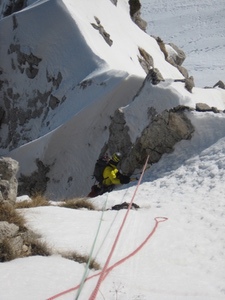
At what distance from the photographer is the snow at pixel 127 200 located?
5.80 metres

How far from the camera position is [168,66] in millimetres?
27969

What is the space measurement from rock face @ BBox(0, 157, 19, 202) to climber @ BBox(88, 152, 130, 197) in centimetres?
429

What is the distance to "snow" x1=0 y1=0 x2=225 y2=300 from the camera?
19.0ft

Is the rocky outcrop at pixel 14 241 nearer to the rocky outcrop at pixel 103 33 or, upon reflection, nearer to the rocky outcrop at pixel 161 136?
the rocky outcrop at pixel 161 136

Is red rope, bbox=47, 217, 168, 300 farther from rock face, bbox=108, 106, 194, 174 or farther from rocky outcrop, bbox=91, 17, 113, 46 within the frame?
rocky outcrop, bbox=91, 17, 113, 46

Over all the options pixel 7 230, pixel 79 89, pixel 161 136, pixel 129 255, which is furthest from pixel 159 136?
pixel 7 230

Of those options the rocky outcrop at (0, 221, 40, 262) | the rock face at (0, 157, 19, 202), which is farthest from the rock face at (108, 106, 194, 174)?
the rocky outcrop at (0, 221, 40, 262)

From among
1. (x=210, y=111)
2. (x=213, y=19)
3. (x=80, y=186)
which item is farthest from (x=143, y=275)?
(x=213, y=19)

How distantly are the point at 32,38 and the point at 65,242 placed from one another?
18.1m

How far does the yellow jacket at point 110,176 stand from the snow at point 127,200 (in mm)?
699

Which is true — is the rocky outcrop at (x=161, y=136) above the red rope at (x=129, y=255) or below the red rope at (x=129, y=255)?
below

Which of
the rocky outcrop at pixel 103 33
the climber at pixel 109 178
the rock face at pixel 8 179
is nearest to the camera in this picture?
the rock face at pixel 8 179

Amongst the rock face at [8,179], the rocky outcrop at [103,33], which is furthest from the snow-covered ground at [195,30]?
the rock face at [8,179]

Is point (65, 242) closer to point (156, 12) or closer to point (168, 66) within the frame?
point (168, 66)
